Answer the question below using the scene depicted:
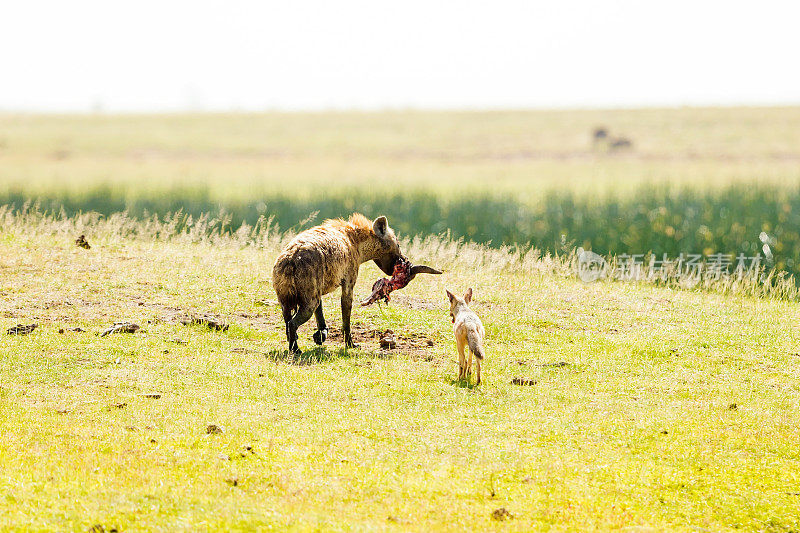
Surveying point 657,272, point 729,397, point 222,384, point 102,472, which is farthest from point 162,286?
point 657,272

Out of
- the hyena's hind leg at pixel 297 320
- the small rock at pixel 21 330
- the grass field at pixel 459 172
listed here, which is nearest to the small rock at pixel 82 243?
the small rock at pixel 21 330

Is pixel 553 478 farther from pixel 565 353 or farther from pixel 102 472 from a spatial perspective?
pixel 565 353

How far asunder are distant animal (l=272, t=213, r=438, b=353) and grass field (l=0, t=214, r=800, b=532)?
0.61 meters

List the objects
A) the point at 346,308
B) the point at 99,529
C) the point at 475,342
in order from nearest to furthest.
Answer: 1. the point at 99,529
2. the point at 475,342
3. the point at 346,308

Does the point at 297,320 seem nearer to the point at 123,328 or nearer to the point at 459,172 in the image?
the point at 123,328

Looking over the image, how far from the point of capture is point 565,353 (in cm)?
1352

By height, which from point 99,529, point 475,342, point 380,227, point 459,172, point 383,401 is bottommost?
Result: point 383,401

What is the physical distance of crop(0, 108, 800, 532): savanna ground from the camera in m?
7.69

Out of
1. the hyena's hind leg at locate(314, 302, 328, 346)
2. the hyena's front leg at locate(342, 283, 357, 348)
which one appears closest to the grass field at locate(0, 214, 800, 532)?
the hyena's hind leg at locate(314, 302, 328, 346)

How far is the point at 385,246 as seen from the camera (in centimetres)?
1427

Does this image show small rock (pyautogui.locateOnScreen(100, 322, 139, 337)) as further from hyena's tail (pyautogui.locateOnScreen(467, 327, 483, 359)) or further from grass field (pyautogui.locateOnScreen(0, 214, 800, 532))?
hyena's tail (pyautogui.locateOnScreen(467, 327, 483, 359))

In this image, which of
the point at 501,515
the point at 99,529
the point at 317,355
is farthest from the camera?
the point at 317,355

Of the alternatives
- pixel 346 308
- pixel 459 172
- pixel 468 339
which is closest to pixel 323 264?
pixel 346 308

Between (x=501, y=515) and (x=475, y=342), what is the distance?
12.2ft
